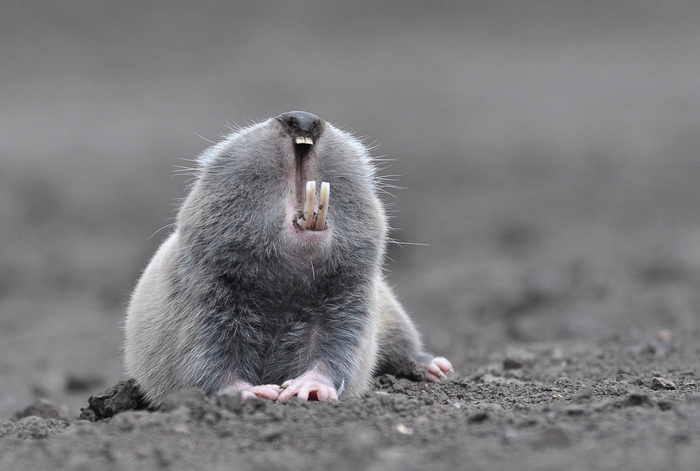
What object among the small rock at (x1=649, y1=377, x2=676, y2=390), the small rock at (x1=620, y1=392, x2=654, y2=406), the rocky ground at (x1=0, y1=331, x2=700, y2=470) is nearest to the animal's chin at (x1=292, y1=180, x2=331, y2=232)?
the rocky ground at (x1=0, y1=331, x2=700, y2=470)

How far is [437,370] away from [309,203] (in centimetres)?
216

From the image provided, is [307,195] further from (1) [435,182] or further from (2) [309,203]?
(1) [435,182]

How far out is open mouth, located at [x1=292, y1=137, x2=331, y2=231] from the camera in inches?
169

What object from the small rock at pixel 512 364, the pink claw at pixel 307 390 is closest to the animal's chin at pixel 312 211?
the pink claw at pixel 307 390

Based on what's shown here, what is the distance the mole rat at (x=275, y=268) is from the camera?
14.5 feet

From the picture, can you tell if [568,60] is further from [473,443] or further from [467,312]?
[473,443]

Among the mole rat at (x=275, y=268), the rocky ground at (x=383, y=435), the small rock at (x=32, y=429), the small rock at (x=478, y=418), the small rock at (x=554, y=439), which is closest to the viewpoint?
the rocky ground at (x=383, y=435)

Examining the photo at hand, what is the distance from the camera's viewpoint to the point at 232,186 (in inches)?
178

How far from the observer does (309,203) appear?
4.33 metres

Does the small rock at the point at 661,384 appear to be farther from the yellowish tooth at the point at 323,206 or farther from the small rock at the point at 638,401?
the yellowish tooth at the point at 323,206

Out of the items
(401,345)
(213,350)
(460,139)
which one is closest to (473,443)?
(213,350)

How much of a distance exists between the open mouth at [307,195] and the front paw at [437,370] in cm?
192

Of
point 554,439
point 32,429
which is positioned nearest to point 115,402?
point 32,429

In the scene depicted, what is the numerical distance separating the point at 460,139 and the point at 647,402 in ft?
44.0
